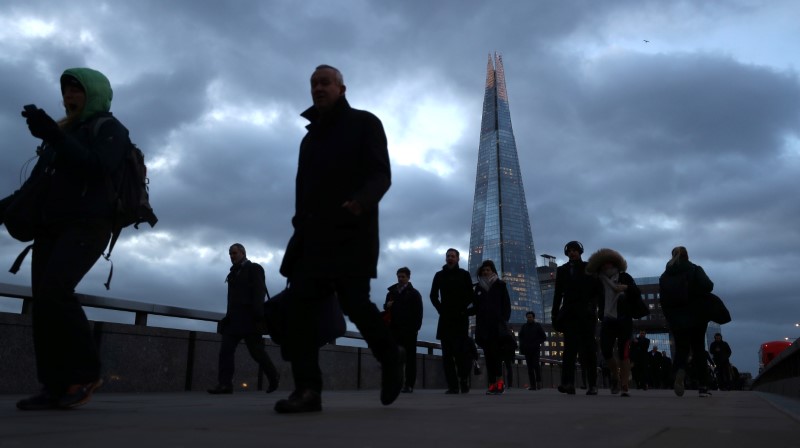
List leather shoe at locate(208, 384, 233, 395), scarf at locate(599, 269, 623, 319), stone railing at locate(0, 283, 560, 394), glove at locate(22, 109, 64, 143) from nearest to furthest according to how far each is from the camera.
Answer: glove at locate(22, 109, 64, 143) → stone railing at locate(0, 283, 560, 394) → leather shoe at locate(208, 384, 233, 395) → scarf at locate(599, 269, 623, 319)

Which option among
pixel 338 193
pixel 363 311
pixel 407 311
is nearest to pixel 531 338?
pixel 407 311

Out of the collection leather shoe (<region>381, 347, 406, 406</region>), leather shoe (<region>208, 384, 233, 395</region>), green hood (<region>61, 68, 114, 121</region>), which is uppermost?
green hood (<region>61, 68, 114, 121</region>)

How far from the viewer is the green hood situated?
4574 millimetres

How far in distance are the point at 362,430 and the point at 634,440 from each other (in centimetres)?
105

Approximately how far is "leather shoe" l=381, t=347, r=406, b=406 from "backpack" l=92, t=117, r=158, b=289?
185 cm

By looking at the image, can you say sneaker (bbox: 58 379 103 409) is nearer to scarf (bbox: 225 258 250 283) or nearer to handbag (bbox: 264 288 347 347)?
handbag (bbox: 264 288 347 347)

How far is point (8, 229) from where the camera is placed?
14.2 feet

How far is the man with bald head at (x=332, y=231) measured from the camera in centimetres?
401

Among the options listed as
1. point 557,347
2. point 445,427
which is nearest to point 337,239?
point 445,427

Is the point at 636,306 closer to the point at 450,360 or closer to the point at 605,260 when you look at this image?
the point at 605,260

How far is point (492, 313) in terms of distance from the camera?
32.8ft

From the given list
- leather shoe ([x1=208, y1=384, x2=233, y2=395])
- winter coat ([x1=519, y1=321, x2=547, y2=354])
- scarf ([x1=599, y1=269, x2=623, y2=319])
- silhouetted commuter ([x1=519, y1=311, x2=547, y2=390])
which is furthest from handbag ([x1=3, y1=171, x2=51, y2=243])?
winter coat ([x1=519, y1=321, x2=547, y2=354])

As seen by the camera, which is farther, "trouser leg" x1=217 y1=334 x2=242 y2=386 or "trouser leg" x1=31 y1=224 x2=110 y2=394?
"trouser leg" x1=217 y1=334 x2=242 y2=386

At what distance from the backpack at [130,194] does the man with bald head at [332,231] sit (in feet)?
3.56
